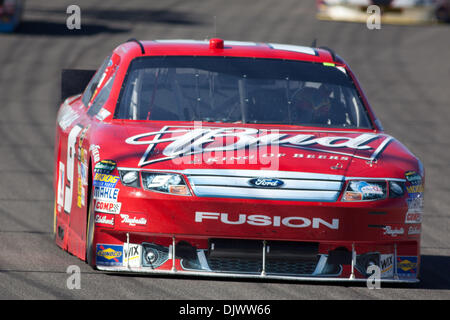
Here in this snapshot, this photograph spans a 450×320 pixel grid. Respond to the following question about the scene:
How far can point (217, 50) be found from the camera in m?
7.07

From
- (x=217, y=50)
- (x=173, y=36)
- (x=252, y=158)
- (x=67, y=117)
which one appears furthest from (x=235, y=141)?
(x=173, y=36)

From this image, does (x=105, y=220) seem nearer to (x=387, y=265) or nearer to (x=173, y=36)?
(x=387, y=265)

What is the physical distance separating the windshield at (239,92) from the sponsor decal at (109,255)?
1.14 m

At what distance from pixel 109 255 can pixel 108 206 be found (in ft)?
0.92

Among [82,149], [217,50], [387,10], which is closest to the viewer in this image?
[82,149]

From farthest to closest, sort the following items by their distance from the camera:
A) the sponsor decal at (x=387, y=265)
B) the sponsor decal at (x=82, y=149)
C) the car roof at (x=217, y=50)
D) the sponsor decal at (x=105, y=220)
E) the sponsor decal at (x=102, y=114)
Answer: the car roof at (x=217, y=50), the sponsor decal at (x=102, y=114), the sponsor decal at (x=82, y=149), the sponsor decal at (x=387, y=265), the sponsor decal at (x=105, y=220)

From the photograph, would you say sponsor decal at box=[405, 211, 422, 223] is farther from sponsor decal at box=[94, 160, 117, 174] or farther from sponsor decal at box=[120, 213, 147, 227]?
sponsor decal at box=[94, 160, 117, 174]

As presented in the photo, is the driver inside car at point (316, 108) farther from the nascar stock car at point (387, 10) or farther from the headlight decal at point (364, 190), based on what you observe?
the nascar stock car at point (387, 10)

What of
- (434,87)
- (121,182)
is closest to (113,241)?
(121,182)

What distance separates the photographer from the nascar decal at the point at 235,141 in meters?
5.86

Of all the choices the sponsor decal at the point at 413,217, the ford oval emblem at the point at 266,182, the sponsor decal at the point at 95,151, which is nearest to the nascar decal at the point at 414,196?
the sponsor decal at the point at 413,217

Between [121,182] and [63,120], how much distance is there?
1.98m

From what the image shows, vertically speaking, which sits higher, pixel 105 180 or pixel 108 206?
pixel 105 180

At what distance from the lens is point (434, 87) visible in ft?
61.3
